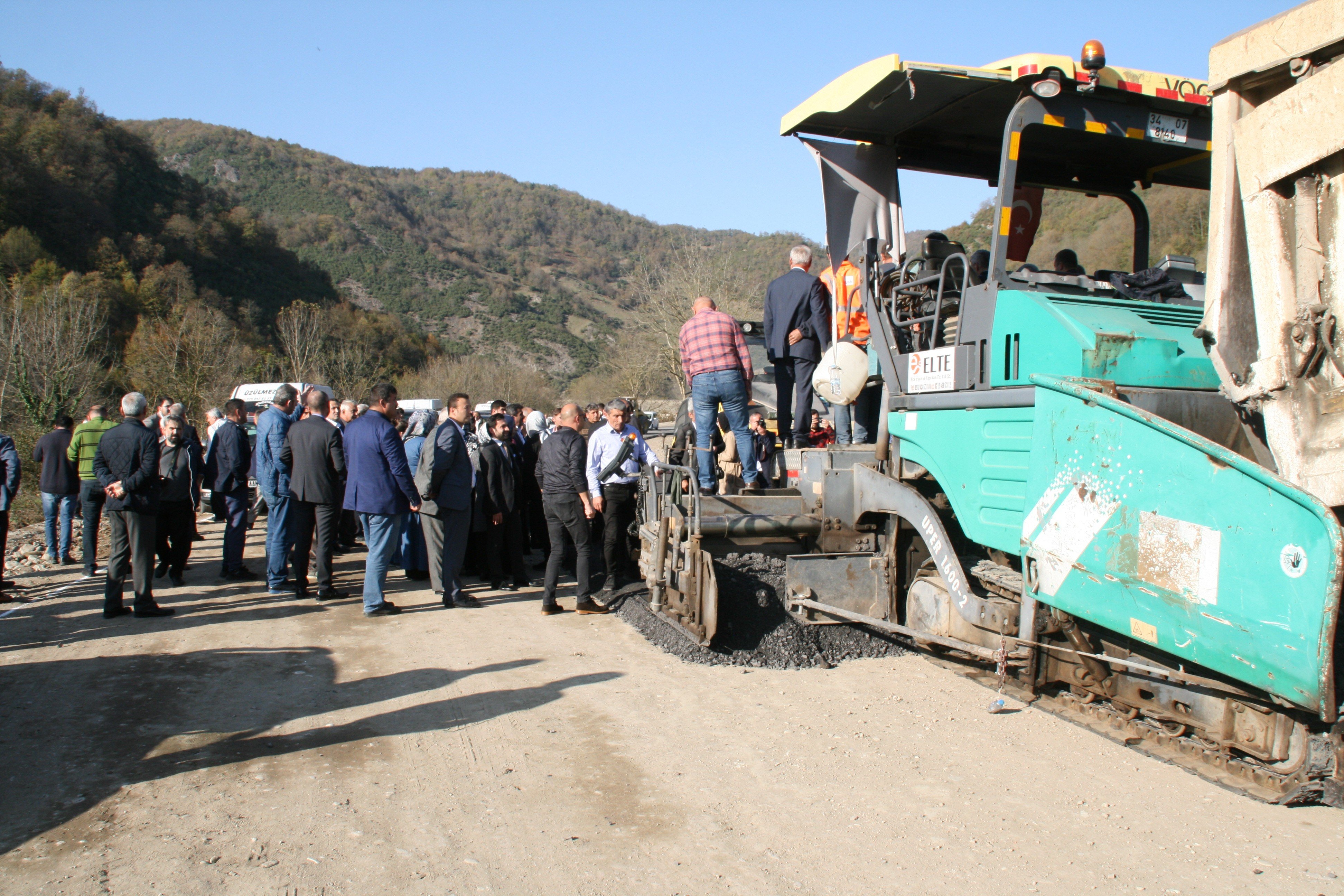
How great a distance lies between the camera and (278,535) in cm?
795

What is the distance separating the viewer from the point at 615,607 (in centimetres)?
745

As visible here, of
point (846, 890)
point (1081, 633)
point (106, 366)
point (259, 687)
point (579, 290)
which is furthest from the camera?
point (579, 290)

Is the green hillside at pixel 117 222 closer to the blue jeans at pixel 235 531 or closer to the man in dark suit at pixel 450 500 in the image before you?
the blue jeans at pixel 235 531

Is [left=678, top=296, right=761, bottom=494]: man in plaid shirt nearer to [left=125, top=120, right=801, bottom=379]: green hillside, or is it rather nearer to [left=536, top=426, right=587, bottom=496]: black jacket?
[left=536, top=426, right=587, bottom=496]: black jacket

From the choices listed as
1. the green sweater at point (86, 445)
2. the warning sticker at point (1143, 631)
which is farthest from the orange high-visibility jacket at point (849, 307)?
the green sweater at point (86, 445)

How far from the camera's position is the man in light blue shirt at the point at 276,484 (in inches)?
313

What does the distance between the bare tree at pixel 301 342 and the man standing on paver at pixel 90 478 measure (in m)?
24.2

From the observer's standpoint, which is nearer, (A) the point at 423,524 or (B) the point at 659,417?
(A) the point at 423,524

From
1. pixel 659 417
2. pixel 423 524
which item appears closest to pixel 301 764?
pixel 423 524

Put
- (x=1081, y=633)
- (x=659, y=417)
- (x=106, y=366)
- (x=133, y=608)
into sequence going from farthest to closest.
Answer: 1. (x=659, y=417)
2. (x=106, y=366)
3. (x=133, y=608)
4. (x=1081, y=633)

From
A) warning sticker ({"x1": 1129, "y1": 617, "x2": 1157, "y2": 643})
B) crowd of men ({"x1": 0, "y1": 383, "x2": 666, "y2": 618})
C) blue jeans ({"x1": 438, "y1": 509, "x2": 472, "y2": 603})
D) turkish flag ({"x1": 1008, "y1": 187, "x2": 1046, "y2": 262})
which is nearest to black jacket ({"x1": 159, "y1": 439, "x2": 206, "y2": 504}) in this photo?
crowd of men ({"x1": 0, "y1": 383, "x2": 666, "y2": 618})

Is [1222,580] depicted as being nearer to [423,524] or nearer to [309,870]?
[309,870]

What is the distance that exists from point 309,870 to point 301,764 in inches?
41.3

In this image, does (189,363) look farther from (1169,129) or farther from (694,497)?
(1169,129)
